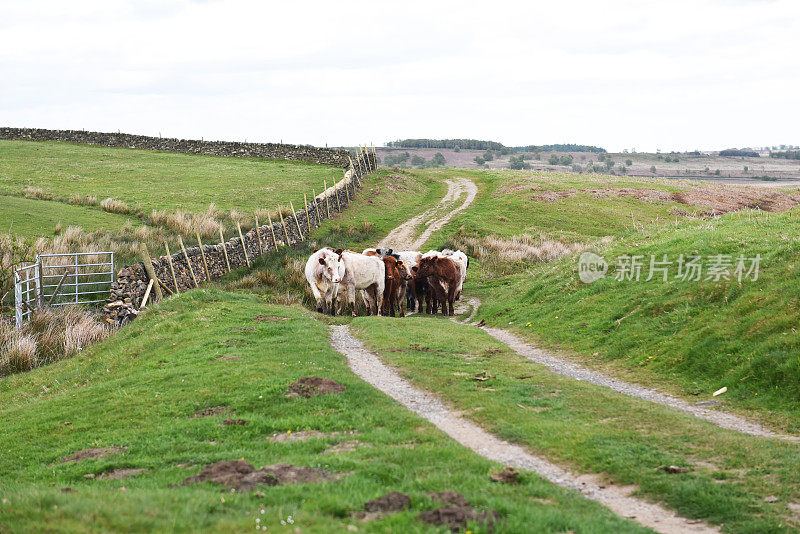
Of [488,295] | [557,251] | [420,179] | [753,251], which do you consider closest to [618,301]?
[753,251]

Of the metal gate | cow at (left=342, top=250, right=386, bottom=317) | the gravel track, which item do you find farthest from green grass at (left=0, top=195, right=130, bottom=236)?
the gravel track

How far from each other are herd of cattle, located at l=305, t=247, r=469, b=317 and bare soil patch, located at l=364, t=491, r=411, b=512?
54.0ft

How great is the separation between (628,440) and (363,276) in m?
15.5

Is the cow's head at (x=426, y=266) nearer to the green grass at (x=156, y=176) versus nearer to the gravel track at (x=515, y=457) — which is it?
the gravel track at (x=515, y=457)

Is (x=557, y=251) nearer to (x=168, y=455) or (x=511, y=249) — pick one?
(x=511, y=249)

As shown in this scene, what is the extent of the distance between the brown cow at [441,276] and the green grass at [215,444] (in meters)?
7.38

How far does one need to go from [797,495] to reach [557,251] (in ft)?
99.1

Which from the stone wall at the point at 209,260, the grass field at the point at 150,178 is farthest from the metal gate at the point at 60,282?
the grass field at the point at 150,178

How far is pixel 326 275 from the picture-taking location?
23.1 metres

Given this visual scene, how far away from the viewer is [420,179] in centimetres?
7006

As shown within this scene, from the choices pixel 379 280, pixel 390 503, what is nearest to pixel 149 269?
pixel 379 280

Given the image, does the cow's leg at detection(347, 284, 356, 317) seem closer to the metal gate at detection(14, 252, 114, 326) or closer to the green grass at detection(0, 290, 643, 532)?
the green grass at detection(0, 290, 643, 532)

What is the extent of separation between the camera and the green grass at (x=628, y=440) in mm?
7277

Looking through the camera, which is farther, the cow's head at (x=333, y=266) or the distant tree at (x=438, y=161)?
the distant tree at (x=438, y=161)
